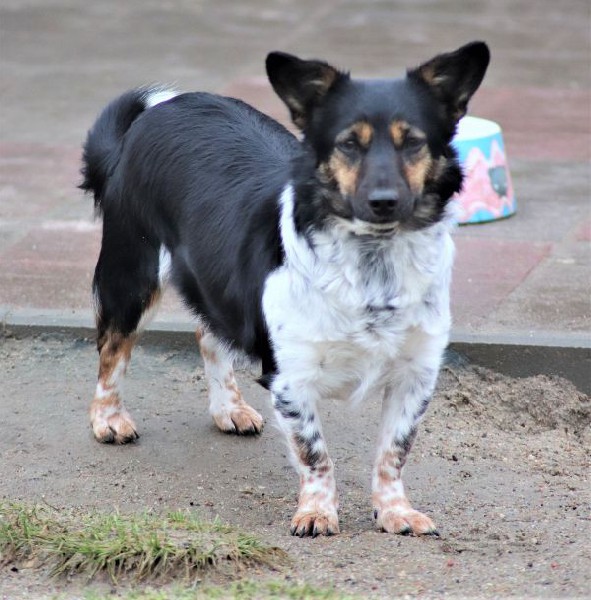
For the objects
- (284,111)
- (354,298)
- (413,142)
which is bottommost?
(284,111)

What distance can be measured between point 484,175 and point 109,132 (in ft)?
9.28

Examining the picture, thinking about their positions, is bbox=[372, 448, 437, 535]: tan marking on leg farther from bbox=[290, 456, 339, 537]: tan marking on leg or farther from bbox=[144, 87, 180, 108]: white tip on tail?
bbox=[144, 87, 180, 108]: white tip on tail

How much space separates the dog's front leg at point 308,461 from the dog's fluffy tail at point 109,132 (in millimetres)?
1561

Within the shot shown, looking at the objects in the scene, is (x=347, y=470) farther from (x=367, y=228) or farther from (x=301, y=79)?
(x=301, y=79)

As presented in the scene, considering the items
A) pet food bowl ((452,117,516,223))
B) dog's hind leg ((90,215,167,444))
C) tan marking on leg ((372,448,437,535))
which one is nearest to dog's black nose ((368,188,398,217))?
tan marking on leg ((372,448,437,535))

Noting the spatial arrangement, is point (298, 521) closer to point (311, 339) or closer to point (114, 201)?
point (311, 339)

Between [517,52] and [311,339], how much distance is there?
869 cm

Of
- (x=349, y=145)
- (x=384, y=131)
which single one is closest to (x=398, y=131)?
(x=384, y=131)

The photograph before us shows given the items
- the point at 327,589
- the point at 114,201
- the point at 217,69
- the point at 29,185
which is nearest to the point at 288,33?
the point at 217,69

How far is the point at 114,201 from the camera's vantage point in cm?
541

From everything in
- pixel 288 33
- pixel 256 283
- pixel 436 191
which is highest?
pixel 436 191

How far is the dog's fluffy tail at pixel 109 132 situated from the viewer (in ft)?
18.4

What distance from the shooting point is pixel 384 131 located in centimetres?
418

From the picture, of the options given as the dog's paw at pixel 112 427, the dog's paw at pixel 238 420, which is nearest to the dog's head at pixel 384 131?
the dog's paw at pixel 238 420
